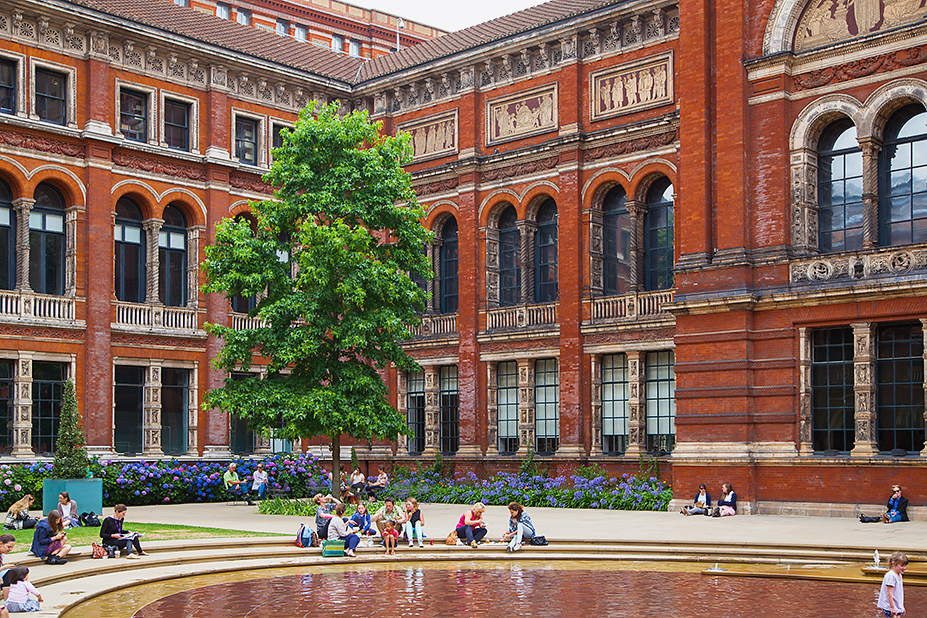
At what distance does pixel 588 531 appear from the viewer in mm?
24125

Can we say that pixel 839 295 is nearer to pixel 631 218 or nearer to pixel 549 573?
pixel 631 218

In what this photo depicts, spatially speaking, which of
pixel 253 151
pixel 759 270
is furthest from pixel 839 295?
pixel 253 151

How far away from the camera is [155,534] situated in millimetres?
23641

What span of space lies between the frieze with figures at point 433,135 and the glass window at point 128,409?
12.6 metres

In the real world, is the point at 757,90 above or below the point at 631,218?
above

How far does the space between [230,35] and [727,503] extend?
25401 mm

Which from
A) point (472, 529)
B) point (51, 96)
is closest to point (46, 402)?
point (51, 96)

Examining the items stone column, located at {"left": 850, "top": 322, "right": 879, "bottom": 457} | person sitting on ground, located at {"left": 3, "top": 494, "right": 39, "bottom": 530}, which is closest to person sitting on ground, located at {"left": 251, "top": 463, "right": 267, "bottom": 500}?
person sitting on ground, located at {"left": 3, "top": 494, "right": 39, "bottom": 530}

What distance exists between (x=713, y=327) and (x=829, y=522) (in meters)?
5.86

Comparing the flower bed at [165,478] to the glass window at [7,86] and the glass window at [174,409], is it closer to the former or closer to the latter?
the glass window at [174,409]

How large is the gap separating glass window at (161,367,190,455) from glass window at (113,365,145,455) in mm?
890

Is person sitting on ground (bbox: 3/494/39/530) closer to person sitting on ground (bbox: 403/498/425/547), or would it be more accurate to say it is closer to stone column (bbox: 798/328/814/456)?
person sitting on ground (bbox: 403/498/425/547)

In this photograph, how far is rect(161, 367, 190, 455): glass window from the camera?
124 ft

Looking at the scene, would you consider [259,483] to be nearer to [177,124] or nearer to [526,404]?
[526,404]
